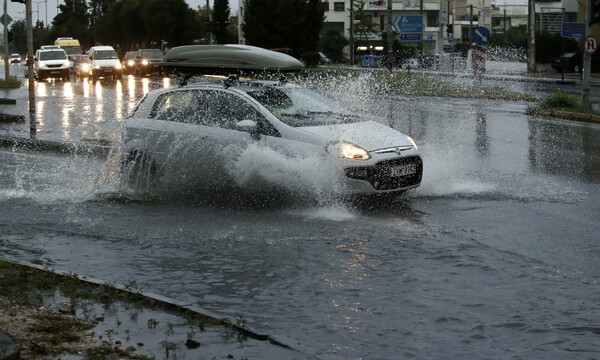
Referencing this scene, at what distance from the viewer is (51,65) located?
2068 inches

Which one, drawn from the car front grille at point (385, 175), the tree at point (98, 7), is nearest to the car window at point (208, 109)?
the car front grille at point (385, 175)

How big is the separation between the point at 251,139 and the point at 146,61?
47.4 m

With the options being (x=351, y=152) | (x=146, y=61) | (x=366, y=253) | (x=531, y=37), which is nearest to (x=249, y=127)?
(x=351, y=152)

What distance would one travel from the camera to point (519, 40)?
7775cm

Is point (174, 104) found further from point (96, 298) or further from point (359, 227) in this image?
point (96, 298)

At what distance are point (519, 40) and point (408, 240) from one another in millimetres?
72852

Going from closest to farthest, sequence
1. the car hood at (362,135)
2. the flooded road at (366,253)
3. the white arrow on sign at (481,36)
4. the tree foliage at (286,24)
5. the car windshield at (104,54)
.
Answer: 1. the flooded road at (366,253)
2. the car hood at (362,135)
3. the white arrow on sign at (481,36)
4. the tree foliage at (286,24)
5. the car windshield at (104,54)

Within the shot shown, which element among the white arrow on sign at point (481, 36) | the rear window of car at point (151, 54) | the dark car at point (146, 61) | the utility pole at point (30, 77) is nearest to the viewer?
the utility pole at point (30, 77)

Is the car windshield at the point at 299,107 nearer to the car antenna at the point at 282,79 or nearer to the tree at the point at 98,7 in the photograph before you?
the car antenna at the point at 282,79

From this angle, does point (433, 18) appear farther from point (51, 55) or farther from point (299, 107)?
point (299, 107)

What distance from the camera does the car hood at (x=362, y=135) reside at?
32.8 ft

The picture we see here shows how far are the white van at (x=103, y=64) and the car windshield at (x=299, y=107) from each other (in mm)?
43669

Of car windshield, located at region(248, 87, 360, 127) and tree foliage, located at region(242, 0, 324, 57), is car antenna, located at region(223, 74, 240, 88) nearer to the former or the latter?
car windshield, located at region(248, 87, 360, 127)

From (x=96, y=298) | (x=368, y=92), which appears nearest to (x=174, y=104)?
(x=96, y=298)
